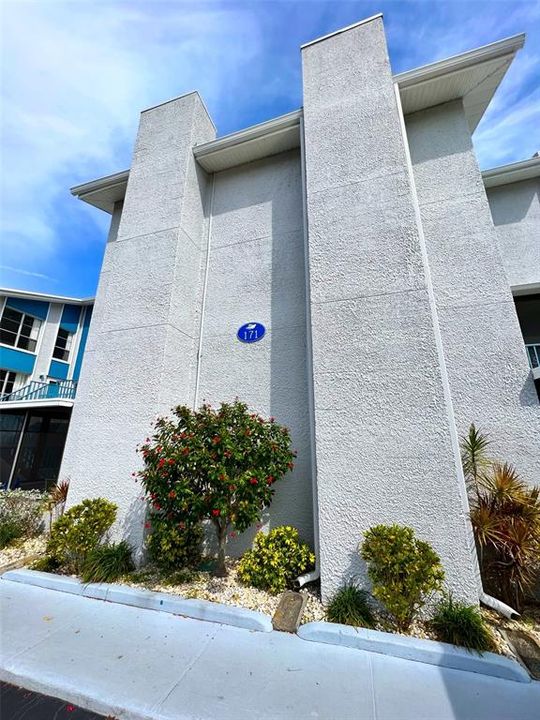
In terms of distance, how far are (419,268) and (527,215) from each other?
16.2 ft

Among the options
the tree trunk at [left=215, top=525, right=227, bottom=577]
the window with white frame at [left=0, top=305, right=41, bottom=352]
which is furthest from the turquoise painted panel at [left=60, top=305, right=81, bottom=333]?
the tree trunk at [left=215, top=525, right=227, bottom=577]

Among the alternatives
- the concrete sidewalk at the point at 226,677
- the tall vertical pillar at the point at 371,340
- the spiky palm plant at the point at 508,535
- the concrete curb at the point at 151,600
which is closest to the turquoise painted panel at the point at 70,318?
the concrete curb at the point at 151,600

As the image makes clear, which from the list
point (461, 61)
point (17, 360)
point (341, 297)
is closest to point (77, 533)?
point (341, 297)

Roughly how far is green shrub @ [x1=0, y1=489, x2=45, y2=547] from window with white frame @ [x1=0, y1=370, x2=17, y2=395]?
1100 centimetres

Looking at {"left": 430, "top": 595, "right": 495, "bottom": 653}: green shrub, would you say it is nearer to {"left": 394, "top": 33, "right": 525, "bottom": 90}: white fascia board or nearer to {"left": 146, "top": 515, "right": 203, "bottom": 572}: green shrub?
{"left": 146, "top": 515, "right": 203, "bottom": 572}: green shrub

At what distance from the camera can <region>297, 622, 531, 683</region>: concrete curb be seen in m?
2.96

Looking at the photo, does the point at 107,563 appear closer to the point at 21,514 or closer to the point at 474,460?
the point at 21,514

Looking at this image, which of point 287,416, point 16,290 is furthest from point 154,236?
point 16,290

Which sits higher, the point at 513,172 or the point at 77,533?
the point at 513,172

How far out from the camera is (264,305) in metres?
6.63

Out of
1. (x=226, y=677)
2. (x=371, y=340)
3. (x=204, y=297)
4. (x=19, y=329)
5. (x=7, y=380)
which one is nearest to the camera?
(x=226, y=677)

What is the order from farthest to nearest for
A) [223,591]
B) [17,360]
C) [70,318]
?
[70,318] < [17,360] < [223,591]

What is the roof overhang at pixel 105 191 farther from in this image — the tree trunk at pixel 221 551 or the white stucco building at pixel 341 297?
the tree trunk at pixel 221 551

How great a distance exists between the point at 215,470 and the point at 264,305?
369cm
